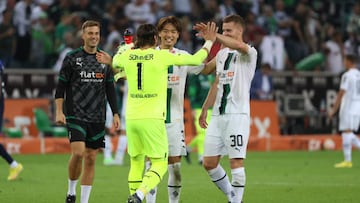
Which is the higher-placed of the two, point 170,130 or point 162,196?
point 170,130

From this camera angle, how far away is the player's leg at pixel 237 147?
14016 mm

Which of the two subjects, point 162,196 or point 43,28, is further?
point 43,28

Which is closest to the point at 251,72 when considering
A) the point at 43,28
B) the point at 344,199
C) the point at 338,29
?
the point at 344,199

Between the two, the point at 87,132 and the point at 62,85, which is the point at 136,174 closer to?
the point at 87,132

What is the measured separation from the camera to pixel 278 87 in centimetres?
3112

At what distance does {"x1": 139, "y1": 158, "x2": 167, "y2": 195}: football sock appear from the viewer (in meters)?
13.2

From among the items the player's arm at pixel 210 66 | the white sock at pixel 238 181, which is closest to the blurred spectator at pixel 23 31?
the player's arm at pixel 210 66

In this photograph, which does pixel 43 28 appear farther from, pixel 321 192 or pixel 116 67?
pixel 116 67

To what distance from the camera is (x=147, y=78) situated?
1340 centimetres

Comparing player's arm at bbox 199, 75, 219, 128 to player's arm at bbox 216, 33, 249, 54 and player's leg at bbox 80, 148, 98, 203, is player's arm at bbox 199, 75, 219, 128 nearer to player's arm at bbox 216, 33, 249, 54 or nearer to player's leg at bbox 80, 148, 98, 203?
player's arm at bbox 216, 33, 249, 54

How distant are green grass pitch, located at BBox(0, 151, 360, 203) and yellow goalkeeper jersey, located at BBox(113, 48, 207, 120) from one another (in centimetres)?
288

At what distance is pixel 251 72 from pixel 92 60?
2161 millimetres

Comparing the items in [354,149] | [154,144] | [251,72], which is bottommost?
[354,149]

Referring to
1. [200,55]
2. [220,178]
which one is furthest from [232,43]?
[220,178]
